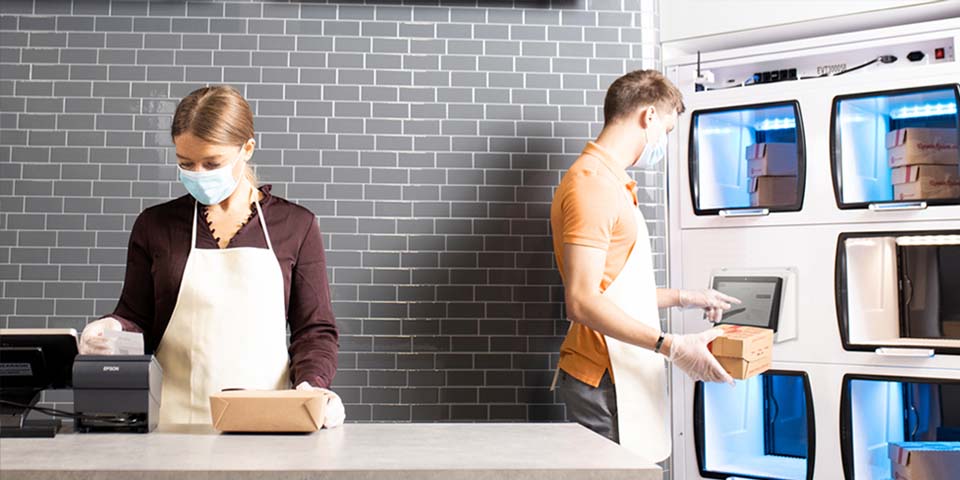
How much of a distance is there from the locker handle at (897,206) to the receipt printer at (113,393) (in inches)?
90.3

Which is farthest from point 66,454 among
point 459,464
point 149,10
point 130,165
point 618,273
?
point 149,10

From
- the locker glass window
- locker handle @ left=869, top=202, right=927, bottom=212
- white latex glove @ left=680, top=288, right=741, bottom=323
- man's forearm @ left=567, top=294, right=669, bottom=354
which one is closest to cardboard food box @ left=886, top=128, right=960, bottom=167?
locker handle @ left=869, top=202, right=927, bottom=212

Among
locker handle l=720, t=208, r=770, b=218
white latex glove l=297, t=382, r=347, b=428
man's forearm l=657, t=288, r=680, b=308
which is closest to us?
white latex glove l=297, t=382, r=347, b=428

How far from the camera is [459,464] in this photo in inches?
56.2

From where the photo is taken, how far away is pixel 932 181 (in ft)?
9.14

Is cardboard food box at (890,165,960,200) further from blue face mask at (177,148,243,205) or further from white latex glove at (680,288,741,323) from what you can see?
blue face mask at (177,148,243,205)

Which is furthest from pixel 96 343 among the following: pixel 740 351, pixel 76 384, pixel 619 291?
pixel 740 351

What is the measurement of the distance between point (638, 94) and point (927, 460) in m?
1.45

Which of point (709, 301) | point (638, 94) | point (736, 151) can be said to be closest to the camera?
point (638, 94)

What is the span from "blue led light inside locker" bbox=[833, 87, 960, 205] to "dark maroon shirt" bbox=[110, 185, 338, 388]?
1.79 meters

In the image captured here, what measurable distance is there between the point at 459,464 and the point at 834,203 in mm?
2001

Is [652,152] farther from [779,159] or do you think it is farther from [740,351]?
[740,351]

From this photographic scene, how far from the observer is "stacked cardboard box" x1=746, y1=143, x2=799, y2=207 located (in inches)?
120

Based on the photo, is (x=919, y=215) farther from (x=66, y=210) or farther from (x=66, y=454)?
(x=66, y=210)
